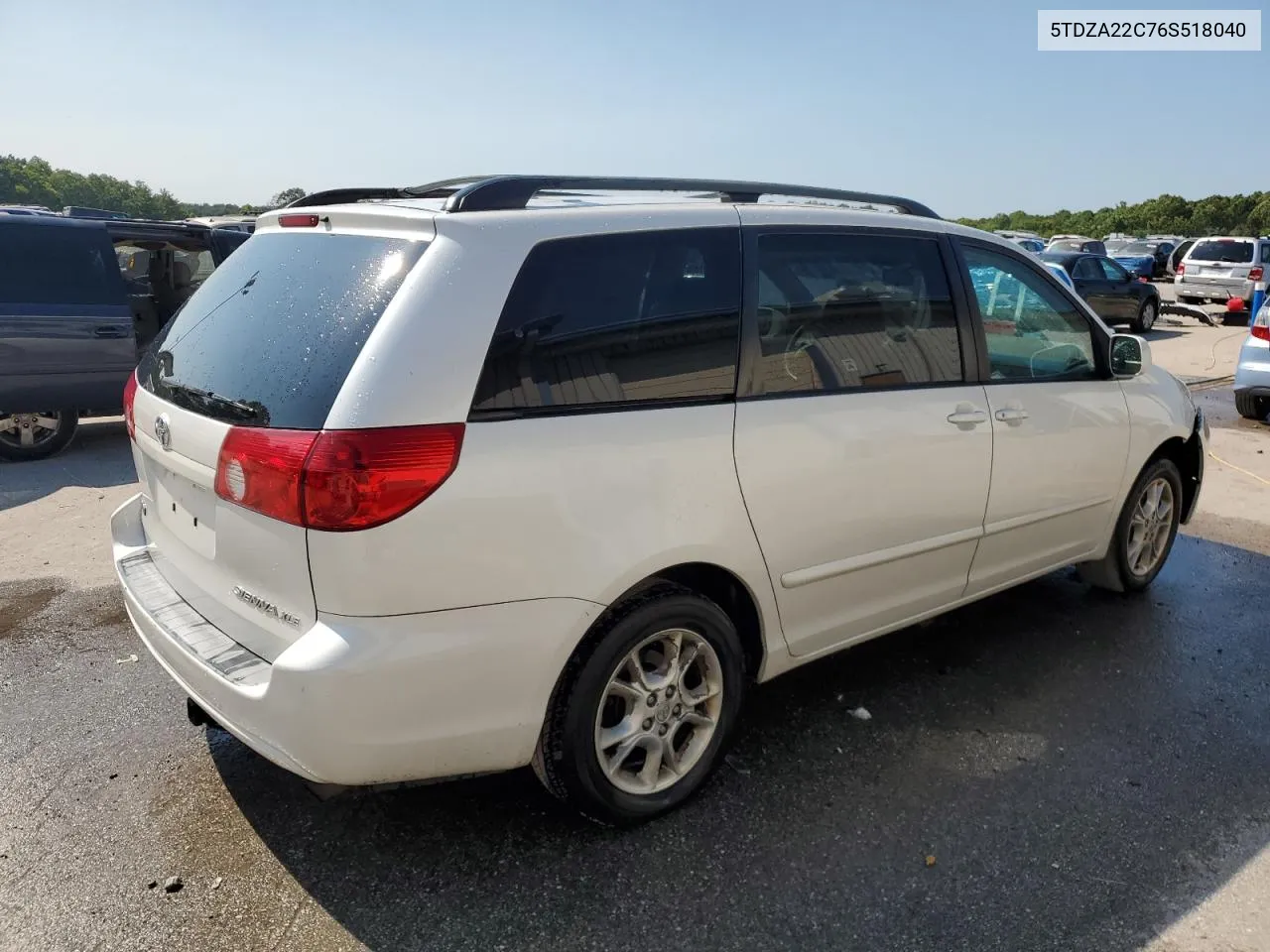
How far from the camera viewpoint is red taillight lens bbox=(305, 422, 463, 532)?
222 centimetres

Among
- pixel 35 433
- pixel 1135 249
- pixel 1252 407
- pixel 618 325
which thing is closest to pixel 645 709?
pixel 618 325

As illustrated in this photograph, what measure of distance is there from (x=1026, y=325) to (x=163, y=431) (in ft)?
10.8

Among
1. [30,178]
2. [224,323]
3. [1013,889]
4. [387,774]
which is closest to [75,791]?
[387,774]

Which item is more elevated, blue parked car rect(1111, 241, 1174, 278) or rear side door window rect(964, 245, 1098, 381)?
rear side door window rect(964, 245, 1098, 381)

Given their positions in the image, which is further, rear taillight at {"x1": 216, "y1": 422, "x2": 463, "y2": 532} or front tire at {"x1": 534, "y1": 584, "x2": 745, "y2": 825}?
front tire at {"x1": 534, "y1": 584, "x2": 745, "y2": 825}

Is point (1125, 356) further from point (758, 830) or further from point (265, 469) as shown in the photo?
point (265, 469)

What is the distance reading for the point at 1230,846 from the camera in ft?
9.15

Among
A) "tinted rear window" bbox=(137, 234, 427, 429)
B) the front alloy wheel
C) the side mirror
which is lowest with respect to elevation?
the front alloy wheel

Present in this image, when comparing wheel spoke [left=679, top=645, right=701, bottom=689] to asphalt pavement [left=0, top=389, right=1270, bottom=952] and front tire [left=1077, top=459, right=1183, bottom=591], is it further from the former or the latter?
front tire [left=1077, top=459, right=1183, bottom=591]

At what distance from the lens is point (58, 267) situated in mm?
7578

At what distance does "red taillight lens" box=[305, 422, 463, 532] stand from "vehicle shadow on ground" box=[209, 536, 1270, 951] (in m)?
1.05

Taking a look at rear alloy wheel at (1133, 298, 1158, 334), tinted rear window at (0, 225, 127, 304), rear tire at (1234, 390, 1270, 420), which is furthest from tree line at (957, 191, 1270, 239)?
tinted rear window at (0, 225, 127, 304)

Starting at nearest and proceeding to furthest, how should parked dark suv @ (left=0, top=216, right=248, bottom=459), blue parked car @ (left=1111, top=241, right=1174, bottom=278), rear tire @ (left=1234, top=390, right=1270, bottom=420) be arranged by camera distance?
parked dark suv @ (left=0, top=216, right=248, bottom=459), rear tire @ (left=1234, top=390, right=1270, bottom=420), blue parked car @ (left=1111, top=241, right=1174, bottom=278)

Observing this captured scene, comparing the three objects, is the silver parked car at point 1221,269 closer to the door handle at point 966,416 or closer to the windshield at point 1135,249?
the windshield at point 1135,249
